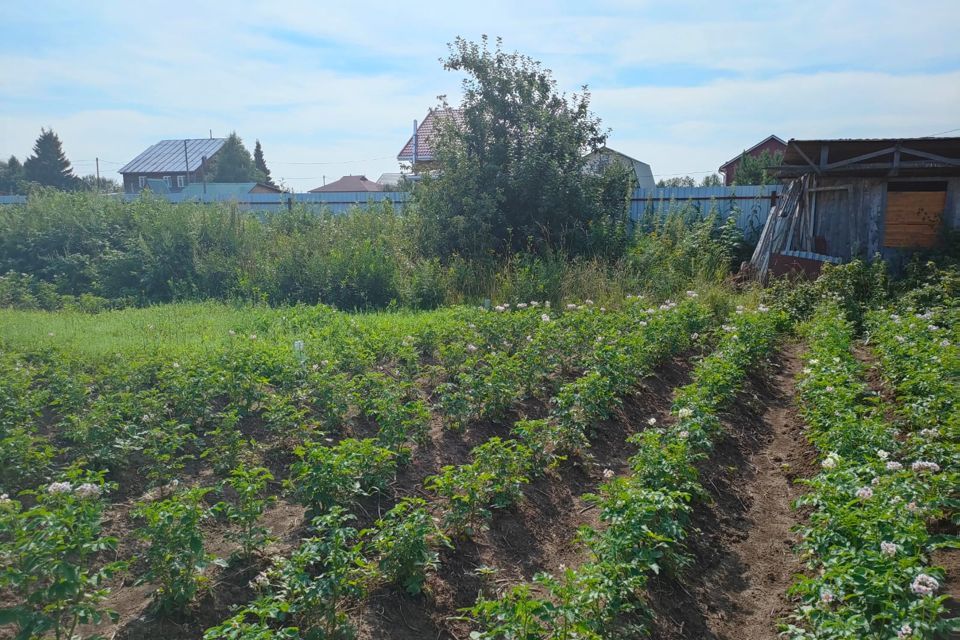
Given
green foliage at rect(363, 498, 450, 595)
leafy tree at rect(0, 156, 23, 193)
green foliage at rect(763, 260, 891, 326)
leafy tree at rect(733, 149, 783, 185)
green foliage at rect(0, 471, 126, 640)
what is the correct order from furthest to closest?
leafy tree at rect(0, 156, 23, 193) → leafy tree at rect(733, 149, 783, 185) → green foliage at rect(763, 260, 891, 326) → green foliage at rect(363, 498, 450, 595) → green foliage at rect(0, 471, 126, 640)

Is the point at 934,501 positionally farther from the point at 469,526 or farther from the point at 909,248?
the point at 909,248

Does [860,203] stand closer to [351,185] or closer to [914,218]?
[914,218]

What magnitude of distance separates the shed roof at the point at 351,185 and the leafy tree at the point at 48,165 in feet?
64.4

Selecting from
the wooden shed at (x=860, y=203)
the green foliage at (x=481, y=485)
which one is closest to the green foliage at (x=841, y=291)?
the wooden shed at (x=860, y=203)

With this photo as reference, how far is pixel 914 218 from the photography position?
13359 mm

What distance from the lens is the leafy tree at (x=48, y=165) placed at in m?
51.9

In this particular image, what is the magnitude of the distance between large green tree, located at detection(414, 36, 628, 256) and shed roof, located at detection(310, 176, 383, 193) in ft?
145

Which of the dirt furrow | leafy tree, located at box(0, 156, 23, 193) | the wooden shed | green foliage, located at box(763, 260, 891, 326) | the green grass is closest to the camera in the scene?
the dirt furrow

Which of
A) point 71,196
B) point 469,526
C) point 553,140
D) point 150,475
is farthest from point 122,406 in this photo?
point 71,196

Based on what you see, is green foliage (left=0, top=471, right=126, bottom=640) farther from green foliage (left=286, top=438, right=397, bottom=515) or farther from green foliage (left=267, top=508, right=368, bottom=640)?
green foliage (left=286, top=438, right=397, bottom=515)

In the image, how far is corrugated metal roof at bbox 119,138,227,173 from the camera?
1794 inches

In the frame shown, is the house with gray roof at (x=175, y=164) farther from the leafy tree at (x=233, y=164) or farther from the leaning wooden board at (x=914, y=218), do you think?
the leaning wooden board at (x=914, y=218)

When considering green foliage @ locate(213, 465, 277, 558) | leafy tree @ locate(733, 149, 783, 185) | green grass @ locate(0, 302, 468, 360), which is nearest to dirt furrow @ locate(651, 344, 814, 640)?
green foliage @ locate(213, 465, 277, 558)

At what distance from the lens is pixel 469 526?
4426mm
